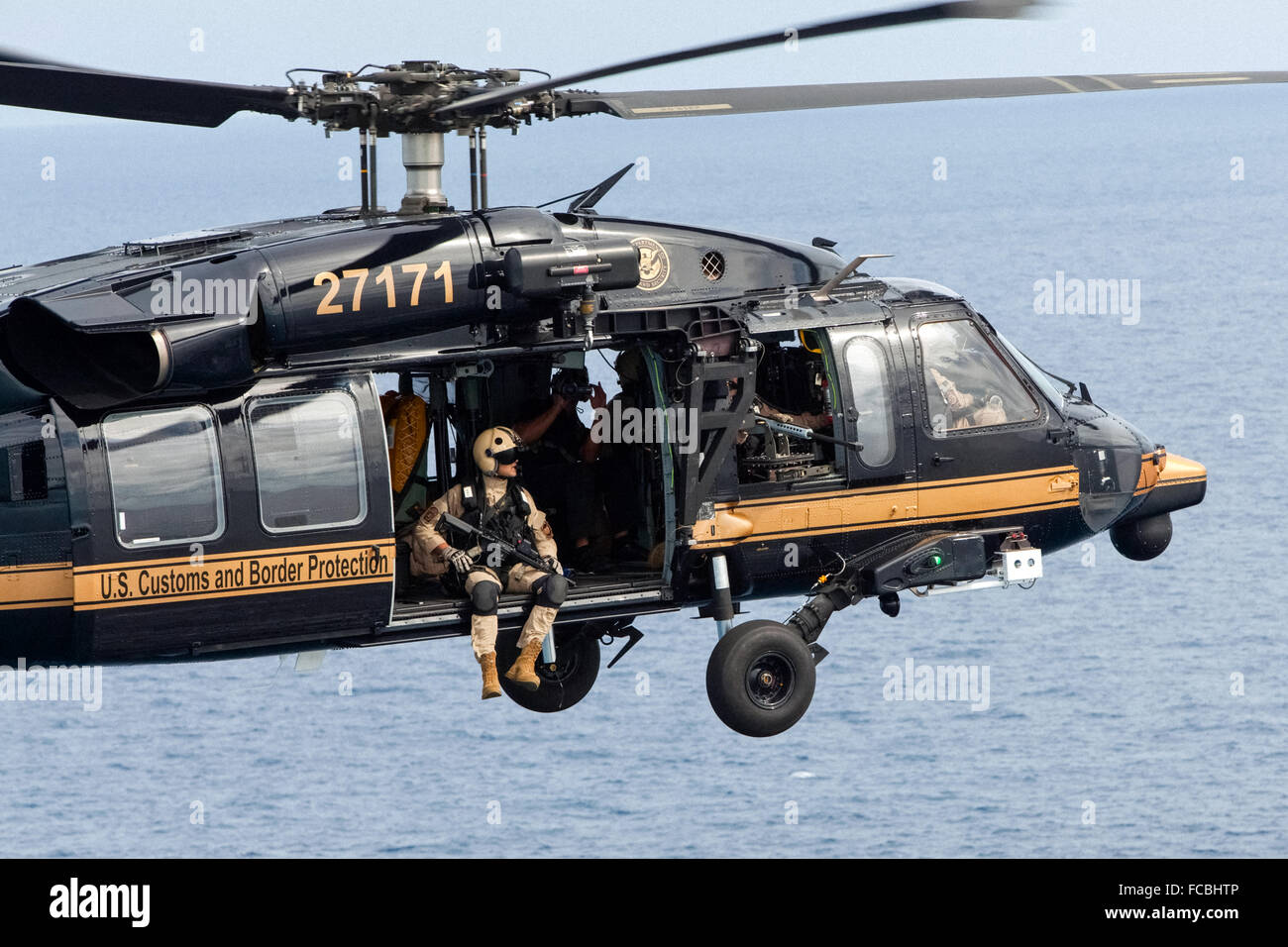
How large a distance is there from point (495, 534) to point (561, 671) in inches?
147

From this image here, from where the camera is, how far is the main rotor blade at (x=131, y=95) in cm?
1912

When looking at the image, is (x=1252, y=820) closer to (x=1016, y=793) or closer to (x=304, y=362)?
(x=1016, y=793)

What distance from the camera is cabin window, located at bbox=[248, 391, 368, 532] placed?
19.9 meters

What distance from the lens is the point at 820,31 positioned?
17.3 meters

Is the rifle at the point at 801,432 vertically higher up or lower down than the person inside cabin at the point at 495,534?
higher up

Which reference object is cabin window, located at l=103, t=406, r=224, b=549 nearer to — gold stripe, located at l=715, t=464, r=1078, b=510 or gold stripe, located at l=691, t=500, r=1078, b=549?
gold stripe, located at l=691, t=500, r=1078, b=549

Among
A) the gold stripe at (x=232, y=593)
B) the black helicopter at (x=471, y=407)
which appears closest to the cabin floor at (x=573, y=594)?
the black helicopter at (x=471, y=407)

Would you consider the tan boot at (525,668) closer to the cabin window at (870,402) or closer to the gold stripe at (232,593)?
the gold stripe at (232,593)

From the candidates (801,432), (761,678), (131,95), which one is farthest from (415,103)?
(761,678)

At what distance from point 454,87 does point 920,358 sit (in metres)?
5.72

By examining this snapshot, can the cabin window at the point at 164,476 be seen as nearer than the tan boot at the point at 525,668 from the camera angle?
Yes

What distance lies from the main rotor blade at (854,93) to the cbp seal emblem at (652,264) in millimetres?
1747

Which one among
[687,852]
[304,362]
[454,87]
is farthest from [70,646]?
[687,852]

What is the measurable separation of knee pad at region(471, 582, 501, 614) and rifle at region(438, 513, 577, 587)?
510mm
